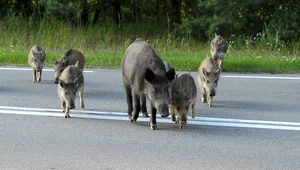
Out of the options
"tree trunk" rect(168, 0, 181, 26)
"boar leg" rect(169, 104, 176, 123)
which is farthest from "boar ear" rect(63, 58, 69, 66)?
"tree trunk" rect(168, 0, 181, 26)

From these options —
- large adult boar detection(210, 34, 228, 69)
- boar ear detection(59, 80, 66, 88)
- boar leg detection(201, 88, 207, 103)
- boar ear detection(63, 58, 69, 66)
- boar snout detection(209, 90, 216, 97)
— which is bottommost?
boar leg detection(201, 88, 207, 103)

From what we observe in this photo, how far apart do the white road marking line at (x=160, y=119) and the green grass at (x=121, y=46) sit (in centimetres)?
588

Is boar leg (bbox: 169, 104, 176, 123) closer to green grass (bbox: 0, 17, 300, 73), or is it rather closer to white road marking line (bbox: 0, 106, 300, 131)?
white road marking line (bbox: 0, 106, 300, 131)

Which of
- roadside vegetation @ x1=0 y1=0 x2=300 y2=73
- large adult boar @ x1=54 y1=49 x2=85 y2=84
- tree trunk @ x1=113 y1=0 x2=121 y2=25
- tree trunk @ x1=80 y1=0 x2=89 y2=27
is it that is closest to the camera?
large adult boar @ x1=54 y1=49 x2=85 y2=84

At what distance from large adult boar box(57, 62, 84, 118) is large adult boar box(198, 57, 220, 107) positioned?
227cm

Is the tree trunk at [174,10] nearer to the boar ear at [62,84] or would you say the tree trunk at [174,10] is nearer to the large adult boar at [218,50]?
the large adult boar at [218,50]

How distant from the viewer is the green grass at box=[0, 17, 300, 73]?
1873 cm

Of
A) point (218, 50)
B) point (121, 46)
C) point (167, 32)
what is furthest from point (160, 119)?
point (167, 32)

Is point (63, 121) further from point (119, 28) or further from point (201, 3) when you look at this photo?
point (119, 28)

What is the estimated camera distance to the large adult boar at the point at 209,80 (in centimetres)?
1341

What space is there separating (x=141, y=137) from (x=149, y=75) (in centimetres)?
90

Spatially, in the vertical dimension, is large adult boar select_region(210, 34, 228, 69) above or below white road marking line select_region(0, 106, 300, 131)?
above

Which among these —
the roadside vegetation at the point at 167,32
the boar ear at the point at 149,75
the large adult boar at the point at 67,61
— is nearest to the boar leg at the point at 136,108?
the boar ear at the point at 149,75

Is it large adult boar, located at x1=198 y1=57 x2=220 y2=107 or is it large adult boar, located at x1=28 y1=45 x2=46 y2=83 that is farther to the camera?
large adult boar, located at x1=28 y1=45 x2=46 y2=83
